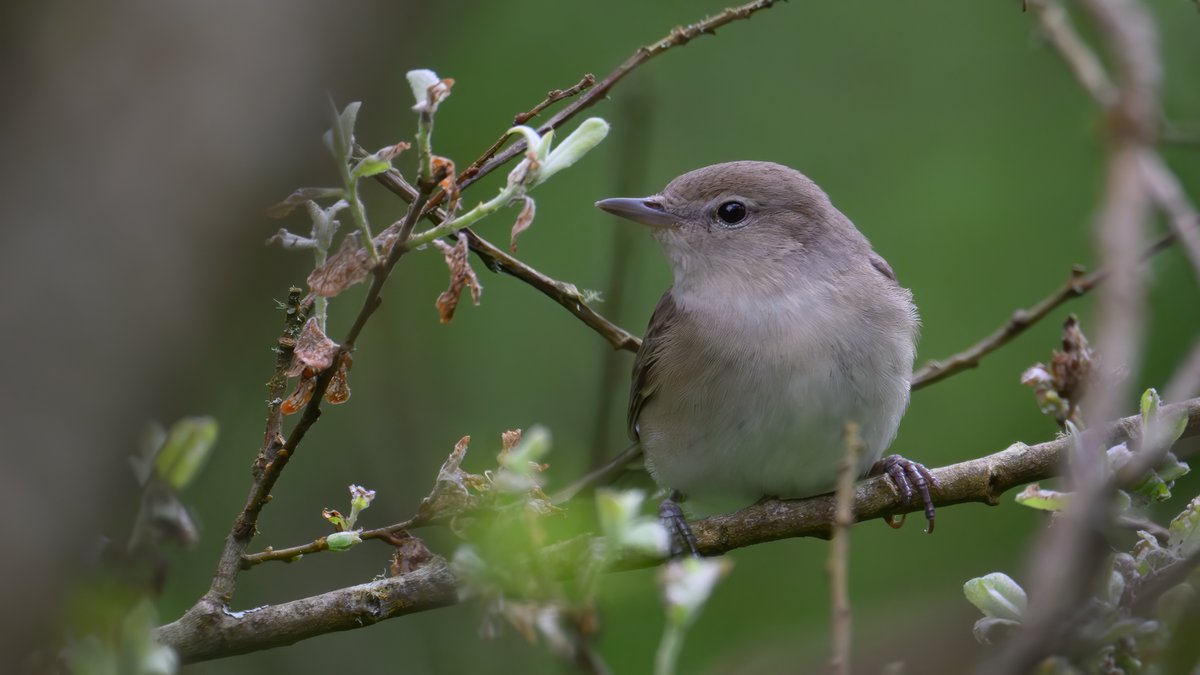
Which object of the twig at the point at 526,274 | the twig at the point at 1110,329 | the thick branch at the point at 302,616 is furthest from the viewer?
the twig at the point at 526,274

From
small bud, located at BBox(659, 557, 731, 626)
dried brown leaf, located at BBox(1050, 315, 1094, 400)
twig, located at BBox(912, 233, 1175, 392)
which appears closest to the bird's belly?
twig, located at BBox(912, 233, 1175, 392)

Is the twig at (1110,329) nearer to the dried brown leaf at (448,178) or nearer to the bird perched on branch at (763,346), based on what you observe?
the dried brown leaf at (448,178)

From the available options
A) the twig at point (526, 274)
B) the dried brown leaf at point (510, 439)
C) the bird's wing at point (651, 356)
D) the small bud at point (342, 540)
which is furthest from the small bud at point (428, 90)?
the bird's wing at point (651, 356)

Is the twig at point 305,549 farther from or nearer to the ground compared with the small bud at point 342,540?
nearer to the ground

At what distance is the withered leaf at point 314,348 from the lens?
262 centimetres

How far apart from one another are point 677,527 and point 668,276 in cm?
312

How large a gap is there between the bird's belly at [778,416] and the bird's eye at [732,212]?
72 cm

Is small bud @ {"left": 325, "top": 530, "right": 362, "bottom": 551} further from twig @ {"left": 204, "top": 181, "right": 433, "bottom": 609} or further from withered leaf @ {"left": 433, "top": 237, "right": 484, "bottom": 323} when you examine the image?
withered leaf @ {"left": 433, "top": 237, "right": 484, "bottom": 323}

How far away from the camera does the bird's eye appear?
16.8ft

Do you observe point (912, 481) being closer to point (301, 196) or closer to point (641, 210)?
point (641, 210)

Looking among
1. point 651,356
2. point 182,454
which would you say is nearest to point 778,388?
point 651,356

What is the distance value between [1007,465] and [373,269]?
6.99ft

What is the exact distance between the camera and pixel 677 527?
14.1ft

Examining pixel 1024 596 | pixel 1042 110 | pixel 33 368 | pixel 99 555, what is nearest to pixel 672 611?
pixel 99 555
